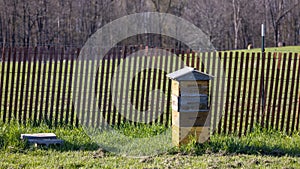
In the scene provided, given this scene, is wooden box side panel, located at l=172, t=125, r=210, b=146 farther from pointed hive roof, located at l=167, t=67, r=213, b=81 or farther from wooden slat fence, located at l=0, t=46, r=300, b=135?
wooden slat fence, located at l=0, t=46, r=300, b=135

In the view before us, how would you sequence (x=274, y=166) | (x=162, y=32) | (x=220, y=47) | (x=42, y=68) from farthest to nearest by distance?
(x=220, y=47), (x=162, y=32), (x=42, y=68), (x=274, y=166)

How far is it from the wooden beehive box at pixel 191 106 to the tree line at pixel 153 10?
31.9m

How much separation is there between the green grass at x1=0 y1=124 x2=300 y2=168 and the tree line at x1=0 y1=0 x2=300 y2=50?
103ft

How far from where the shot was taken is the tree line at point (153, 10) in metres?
39.3

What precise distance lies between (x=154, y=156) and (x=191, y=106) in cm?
98

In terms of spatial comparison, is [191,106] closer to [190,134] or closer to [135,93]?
[190,134]

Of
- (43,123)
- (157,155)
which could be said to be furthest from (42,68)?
(157,155)

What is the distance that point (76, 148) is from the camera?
7.14 meters

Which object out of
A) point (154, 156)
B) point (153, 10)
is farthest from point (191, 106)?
point (153, 10)

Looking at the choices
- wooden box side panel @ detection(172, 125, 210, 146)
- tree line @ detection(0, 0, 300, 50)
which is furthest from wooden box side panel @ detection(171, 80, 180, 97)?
tree line @ detection(0, 0, 300, 50)

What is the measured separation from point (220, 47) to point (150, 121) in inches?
1369

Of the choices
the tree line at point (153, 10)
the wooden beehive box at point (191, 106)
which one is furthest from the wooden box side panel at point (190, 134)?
the tree line at point (153, 10)

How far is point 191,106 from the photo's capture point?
706cm

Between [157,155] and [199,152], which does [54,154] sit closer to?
[157,155]
